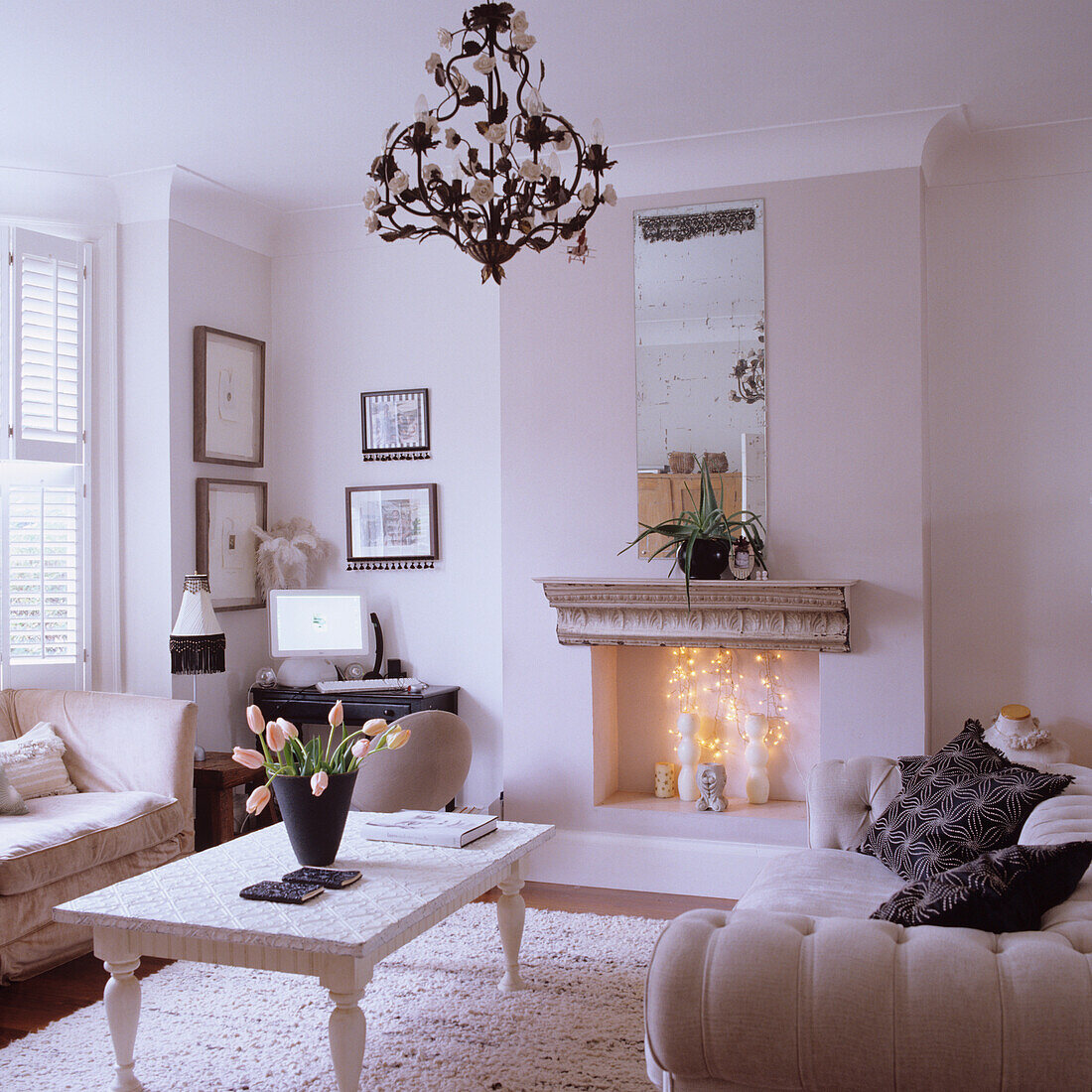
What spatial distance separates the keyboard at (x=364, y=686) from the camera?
4.66 meters

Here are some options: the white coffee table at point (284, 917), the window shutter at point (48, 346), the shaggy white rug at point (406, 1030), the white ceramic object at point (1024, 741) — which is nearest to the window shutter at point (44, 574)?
the window shutter at point (48, 346)

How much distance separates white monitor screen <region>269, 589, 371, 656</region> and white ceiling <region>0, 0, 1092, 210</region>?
1883mm

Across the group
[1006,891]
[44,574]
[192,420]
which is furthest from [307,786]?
[192,420]

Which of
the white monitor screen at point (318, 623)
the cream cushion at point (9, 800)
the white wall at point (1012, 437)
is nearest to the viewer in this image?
the cream cushion at point (9, 800)

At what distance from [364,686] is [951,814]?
2674mm

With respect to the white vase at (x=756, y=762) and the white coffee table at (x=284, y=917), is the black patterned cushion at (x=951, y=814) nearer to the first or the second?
the white coffee table at (x=284, y=917)

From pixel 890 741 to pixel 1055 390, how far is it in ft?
4.89

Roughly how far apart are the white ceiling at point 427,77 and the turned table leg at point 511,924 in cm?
258

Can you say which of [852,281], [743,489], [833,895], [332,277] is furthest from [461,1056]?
[332,277]

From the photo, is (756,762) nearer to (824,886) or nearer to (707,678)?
(707,678)

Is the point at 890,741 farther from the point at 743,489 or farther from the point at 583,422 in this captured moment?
the point at 583,422

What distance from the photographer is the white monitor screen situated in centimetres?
479

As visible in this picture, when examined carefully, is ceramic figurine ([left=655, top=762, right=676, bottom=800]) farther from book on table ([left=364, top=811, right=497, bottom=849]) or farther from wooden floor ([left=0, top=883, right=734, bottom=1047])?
book on table ([left=364, top=811, right=497, bottom=849])

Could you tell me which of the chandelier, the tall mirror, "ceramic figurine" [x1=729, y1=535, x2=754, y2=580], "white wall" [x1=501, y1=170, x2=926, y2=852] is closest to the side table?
"white wall" [x1=501, y1=170, x2=926, y2=852]
